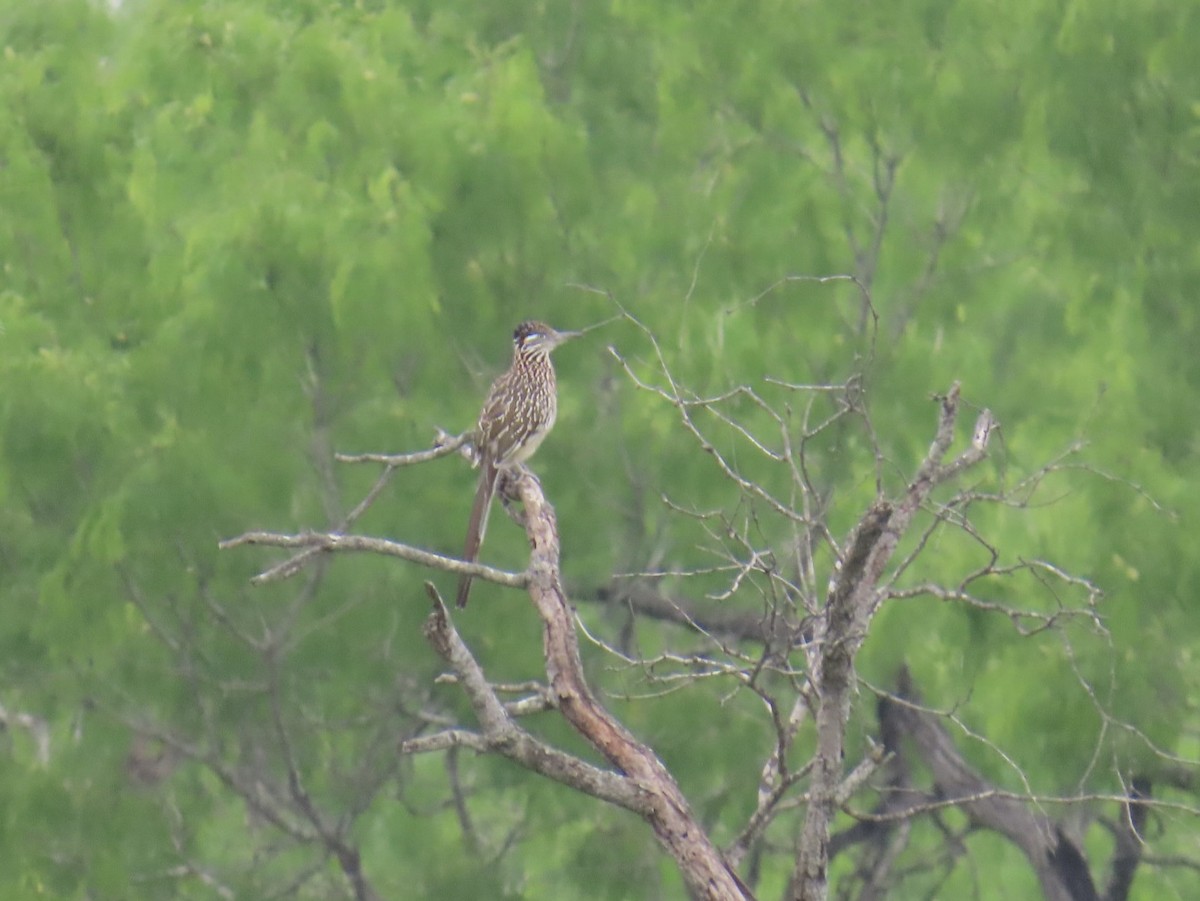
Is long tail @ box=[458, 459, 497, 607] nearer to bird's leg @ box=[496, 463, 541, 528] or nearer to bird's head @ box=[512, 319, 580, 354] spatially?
bird's leg @ box=[496, 463, 541, 528]

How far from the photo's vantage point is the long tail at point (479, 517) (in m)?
6.82

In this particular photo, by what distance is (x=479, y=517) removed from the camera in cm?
713

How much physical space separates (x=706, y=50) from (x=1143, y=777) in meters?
5.44

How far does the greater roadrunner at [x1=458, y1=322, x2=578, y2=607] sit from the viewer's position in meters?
7.41

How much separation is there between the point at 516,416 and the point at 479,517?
3.86 ft

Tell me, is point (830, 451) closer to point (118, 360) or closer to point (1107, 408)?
point (1107, 408)

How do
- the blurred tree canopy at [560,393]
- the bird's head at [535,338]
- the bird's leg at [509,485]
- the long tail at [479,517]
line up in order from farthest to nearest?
the blurred tree canopy at [560,393] < the bird's head at [535,338] < the bird's leg at [509,485] < the long tail at [479,517]

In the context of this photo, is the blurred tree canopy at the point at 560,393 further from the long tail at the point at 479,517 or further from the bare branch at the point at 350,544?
the bare branch at the point at 350,544

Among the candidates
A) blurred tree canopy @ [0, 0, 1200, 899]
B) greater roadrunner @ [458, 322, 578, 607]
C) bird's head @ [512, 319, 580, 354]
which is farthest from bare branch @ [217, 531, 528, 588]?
blurred tree canopy @ [0, 0, 1200, 899]

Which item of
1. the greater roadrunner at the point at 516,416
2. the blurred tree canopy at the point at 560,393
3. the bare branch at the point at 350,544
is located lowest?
the blurred tree canopy at the point at 560,393

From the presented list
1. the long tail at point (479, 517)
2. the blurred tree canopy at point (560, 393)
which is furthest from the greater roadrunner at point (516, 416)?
the blurred tree canopy at point (560, 393)

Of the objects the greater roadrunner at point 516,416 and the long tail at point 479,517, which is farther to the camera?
the greater roadrunner at point 516,416

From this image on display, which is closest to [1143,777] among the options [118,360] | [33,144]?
[118,360]

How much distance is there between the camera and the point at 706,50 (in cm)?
1311
